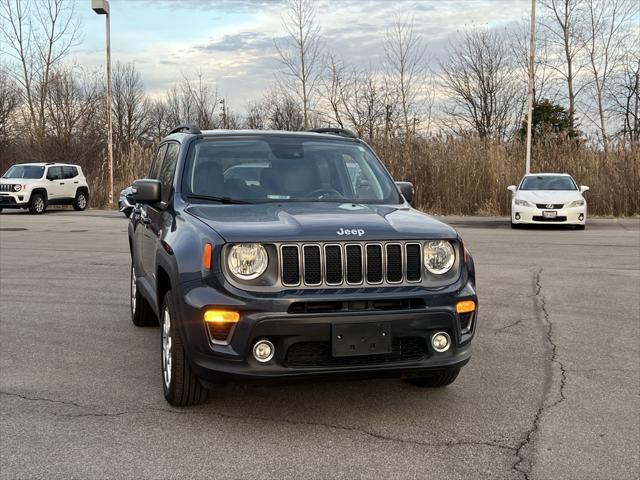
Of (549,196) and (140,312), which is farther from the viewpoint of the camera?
(549,196)

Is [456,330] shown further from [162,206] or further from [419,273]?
[162,206]

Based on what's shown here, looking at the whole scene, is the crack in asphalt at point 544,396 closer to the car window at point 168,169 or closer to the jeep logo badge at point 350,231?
the jeep logo badge at point 350,231

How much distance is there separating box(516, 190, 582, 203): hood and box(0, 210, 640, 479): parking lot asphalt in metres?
11.0

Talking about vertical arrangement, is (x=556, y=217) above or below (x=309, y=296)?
above

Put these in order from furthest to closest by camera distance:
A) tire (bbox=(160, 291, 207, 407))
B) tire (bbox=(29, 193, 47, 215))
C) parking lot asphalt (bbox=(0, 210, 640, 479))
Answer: tire (bbox=(29, 193, 47, 215))
tire (bbox=(160, 291, 207, 407))
parking lot asphalt (bbox=(0, 210, 640, 479))

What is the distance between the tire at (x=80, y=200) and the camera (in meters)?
27.7

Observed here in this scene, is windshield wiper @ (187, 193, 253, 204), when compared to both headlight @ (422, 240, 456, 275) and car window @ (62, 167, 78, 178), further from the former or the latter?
car window @ (62, 167, 78, 178)

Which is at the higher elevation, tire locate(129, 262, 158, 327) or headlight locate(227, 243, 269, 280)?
headlight locate(227, 243, 269, 280)

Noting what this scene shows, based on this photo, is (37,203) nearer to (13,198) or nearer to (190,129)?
(13,198)

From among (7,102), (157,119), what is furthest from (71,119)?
(157,119)

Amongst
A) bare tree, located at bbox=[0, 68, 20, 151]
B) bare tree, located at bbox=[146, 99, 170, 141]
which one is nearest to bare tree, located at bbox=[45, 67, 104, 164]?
bare tree, located at bbox=[0, 68, 20, 151]

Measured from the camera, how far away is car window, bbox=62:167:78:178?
26.8 metres

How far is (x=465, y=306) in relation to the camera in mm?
4285

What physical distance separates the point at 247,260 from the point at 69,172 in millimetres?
24987
